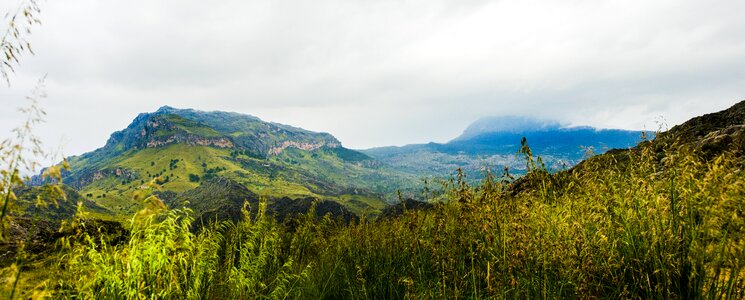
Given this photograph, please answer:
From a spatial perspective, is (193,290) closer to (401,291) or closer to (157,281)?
(157,281)

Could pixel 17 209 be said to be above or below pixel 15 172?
below

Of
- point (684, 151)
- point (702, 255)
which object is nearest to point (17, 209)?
point (702, 255)

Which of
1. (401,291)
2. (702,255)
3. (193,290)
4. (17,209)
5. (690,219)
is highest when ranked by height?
(17,209)

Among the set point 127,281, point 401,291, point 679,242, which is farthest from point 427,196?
point 127,281

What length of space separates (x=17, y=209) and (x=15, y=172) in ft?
1.03

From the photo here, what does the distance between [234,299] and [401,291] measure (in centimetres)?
289

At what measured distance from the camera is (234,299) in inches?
228

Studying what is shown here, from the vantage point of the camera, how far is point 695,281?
330 cm

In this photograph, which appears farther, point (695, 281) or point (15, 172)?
point (695, 281)

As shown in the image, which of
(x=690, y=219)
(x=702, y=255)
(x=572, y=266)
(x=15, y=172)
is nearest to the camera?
(x=15, y=172)

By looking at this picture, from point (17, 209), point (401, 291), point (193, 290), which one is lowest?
point (401, 291)

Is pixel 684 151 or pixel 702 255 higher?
pixel 684 151

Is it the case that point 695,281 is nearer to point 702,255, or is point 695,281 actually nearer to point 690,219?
point 702,255

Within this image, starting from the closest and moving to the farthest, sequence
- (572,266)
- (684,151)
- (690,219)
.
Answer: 1. (690,219)
2. (572,266)
3. (684,151)
